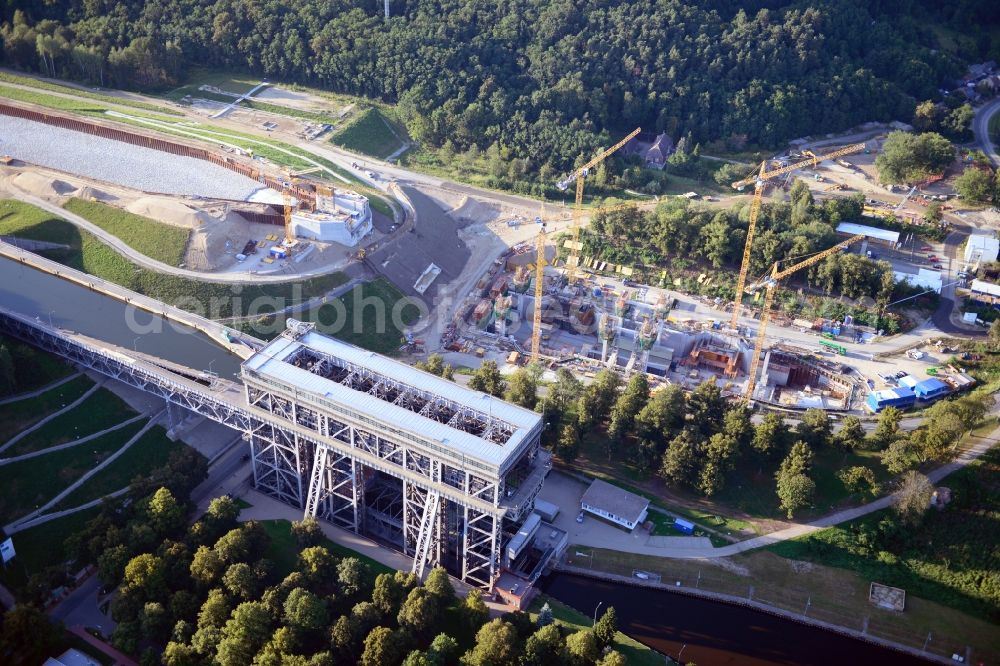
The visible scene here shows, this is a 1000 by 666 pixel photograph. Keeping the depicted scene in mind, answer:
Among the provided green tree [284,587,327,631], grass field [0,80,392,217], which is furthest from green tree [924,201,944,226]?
green tree [284,587,327,631]

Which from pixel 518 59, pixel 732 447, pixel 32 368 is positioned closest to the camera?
pixel 732 447

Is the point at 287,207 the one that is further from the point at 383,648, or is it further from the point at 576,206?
the point at 383,648

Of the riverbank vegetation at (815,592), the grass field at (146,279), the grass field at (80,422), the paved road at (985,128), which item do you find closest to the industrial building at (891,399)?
the riverbank vegetation at (815,592)

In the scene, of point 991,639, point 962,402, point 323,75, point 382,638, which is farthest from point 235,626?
point 323,75

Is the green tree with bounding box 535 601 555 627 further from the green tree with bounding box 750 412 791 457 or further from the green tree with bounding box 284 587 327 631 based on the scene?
the green tree with bounding box 750 412 791 457

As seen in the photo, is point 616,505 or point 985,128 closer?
point 616,505

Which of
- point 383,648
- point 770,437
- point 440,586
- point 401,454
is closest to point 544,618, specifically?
point 440,586

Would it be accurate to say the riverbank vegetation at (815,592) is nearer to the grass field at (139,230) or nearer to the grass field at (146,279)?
the grass field at (146,279)

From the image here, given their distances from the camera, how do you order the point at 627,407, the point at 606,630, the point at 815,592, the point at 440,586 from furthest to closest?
the point at 627,407 < the point at 815,592 < the point at 440,586 < the point at 606,630
